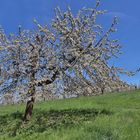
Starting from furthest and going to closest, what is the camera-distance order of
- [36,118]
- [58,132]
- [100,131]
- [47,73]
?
[36,118], [47,73], [58,132], [100,131]

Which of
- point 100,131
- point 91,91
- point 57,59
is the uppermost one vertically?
point 57,59

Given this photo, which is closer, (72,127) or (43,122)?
(72,127)

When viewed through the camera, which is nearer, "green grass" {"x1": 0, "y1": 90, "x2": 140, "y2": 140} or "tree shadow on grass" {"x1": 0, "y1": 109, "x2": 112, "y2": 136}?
"green grass" {"x1": 0, "y1": 90, "x2": 140, "y2": 140}

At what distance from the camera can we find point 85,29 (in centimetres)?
2431

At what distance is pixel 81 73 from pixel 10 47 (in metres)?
4.07

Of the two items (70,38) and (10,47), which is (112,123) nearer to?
(70,38)

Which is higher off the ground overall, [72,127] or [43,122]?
[43,122]

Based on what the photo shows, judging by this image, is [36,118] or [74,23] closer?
[74,23]

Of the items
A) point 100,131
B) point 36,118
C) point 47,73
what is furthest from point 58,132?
point 36,118

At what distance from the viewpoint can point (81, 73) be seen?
76.6 feet

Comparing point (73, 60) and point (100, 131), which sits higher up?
point (73, 60)

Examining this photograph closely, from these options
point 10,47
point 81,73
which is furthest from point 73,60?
point 10,47

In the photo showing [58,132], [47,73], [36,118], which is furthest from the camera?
[36,118]

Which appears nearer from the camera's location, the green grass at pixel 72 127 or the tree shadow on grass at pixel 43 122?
the green grass at pixel 72 127
